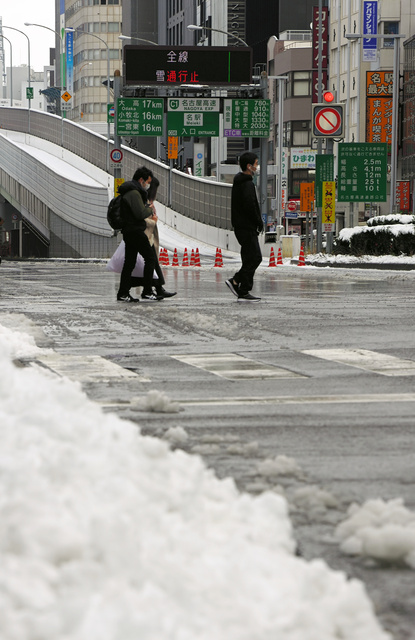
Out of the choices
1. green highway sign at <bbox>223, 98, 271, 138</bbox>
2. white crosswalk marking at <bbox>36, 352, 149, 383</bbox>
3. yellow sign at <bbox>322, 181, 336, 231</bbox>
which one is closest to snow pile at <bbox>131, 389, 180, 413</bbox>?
white crosswalk marking at <bbox>36, 352, 149, 383</bbox>

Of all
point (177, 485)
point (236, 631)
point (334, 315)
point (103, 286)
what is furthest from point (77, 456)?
point (103, 286)

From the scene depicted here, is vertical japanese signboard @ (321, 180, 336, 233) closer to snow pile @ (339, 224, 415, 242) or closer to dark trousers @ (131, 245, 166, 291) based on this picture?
snow pile @ (339, 224, 415, 242)

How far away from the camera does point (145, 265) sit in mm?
16422

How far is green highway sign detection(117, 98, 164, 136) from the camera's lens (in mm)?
51500

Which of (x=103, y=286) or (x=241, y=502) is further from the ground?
(x=241, y=502)

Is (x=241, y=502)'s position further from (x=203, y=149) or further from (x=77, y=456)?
(x=203, y=149)

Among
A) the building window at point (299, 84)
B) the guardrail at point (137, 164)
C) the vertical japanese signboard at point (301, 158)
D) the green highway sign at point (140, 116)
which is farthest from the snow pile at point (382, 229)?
the building window at point (299, 84)

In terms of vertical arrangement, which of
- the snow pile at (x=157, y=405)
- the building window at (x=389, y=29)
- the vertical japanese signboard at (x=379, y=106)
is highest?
the building window at (x=389, y=29)

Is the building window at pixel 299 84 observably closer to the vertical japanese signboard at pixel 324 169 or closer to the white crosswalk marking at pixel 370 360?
the vertical japanese signboard at pixel 324 169

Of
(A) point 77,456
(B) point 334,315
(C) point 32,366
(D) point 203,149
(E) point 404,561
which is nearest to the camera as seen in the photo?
(E) point 404,561

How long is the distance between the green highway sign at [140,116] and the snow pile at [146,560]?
48661mm

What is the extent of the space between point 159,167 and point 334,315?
1733 inches

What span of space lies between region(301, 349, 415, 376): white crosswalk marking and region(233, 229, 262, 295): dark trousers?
6785mm

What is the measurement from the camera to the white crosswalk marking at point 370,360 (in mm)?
8055
